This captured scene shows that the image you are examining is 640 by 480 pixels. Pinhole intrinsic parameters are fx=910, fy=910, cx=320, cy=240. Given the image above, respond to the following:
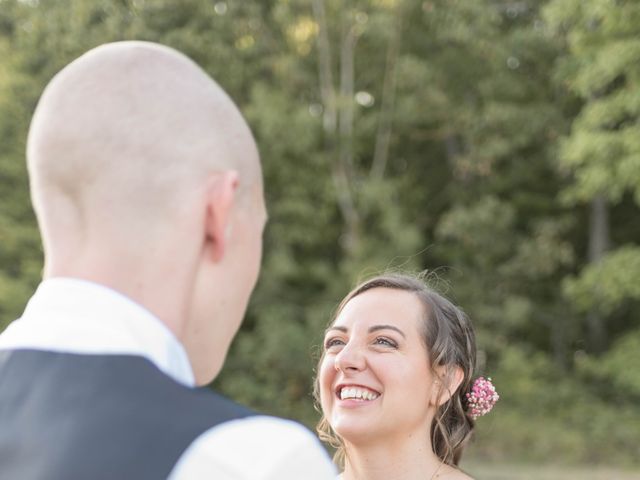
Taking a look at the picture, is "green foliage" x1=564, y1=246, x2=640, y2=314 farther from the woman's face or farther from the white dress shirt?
the white dress shirt

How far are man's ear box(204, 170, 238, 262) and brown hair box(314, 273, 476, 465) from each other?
187 cm

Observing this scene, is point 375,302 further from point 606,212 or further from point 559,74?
point 606,212

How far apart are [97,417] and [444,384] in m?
2.10

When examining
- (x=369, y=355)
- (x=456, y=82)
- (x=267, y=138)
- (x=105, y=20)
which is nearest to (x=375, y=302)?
(x=369, y=355)

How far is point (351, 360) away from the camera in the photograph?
107 inches

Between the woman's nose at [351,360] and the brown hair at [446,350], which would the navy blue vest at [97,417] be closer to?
the woman's nose at [351,360]

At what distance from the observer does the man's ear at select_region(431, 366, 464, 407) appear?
288 cm

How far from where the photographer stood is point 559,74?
13875 mm

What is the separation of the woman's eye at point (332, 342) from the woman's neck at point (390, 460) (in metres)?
0.31

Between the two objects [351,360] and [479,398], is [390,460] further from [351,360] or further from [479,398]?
[479,398]

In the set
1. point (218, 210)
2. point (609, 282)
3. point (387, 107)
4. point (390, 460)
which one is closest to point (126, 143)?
point (218, 210)

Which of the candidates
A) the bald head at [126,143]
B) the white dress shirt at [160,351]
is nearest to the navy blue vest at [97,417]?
the white dress shirt at [160,351]

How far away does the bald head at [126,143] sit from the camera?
1018 millimetres

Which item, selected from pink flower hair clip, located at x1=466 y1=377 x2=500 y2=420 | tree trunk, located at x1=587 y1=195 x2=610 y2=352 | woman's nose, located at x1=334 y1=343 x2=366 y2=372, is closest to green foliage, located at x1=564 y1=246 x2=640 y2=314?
tree trunk, located at x1=587 y1=195 x2=610 y2=352
